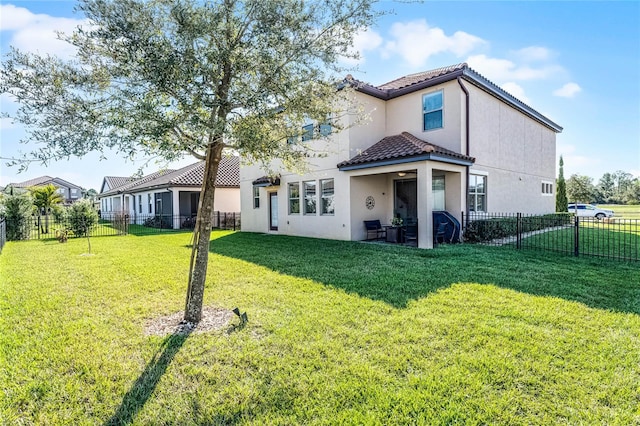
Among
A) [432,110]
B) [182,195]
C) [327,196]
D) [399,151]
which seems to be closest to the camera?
[399,151]

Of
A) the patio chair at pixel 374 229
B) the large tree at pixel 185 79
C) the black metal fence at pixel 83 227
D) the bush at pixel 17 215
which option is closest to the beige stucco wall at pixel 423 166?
the patio chair at pixel 374 229

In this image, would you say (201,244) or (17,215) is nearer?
(201,244)

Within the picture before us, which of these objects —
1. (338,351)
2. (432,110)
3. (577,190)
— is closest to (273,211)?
(432,110)

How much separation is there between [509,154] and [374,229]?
7.68 m

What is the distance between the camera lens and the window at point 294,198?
15.9 meters

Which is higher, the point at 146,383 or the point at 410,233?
the point at 410,233

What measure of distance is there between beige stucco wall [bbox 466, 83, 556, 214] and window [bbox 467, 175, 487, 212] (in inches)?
9.4

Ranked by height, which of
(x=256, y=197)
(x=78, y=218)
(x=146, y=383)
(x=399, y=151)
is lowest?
(x=146, y=383)

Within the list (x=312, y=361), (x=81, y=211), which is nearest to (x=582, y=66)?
(x=312, y=361)

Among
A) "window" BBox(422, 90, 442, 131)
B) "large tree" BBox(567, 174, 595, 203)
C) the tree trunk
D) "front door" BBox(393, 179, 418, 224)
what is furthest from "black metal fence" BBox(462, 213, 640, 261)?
"large tree" BBox(567, 174, 595, 203)

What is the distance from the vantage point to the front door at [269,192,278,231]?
58.0ft

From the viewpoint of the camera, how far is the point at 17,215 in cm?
1572

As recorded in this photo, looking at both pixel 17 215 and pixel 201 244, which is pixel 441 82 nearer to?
pixel 201 244

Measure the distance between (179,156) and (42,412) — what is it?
3.10 metres
